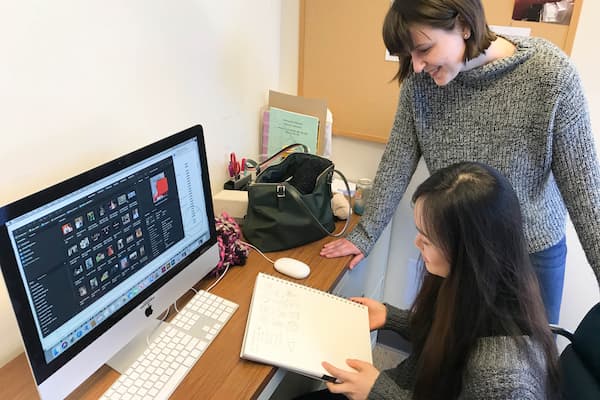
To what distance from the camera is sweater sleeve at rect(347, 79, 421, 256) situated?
1.46 m

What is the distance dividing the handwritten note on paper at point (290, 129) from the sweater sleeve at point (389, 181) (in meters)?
0.35

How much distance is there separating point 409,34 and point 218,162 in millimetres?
792

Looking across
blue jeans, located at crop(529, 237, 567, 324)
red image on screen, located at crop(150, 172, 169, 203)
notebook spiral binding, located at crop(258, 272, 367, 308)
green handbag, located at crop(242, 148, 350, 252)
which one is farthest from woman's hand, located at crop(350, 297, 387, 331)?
red image on screen, located at crop(150, 172, 169, 203)

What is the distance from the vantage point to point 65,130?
3.55 ft

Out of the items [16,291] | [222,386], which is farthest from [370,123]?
[16,291]

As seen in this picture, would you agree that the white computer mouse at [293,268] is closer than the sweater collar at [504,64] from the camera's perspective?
No

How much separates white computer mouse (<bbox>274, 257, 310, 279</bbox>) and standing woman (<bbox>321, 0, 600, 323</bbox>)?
12 centimetres

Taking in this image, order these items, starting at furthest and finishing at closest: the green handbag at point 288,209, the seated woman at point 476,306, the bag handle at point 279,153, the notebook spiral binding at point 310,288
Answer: the bag handle at point 279,153, the green handbag at point 288,209, the notebook spiral binding at point 310,288, the seated woman at point 476,306

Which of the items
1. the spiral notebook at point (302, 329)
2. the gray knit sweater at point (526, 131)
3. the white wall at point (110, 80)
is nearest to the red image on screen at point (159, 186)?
the white wall at point (110, 80)

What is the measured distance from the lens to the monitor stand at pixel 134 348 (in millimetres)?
1011

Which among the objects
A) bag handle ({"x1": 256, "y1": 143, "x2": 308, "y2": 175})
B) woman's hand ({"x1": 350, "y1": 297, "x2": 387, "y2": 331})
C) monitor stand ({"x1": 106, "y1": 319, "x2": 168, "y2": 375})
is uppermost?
bag handle ({"x1": 256, "y1": 143, "x2": 308, "y2": 175})

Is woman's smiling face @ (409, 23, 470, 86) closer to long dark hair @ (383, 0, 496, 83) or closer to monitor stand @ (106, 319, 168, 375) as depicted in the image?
long dark hair @ (383, 0, 496, 83)

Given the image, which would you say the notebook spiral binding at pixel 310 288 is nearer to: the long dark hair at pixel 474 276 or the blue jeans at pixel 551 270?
the long dark hair at pixel 474 276

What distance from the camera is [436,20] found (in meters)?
1.08
